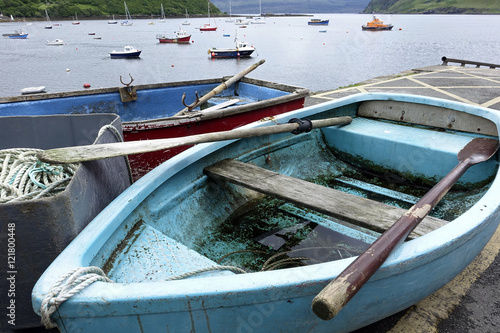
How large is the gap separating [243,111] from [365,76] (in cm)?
2263

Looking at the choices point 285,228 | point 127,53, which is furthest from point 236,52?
point 285,228

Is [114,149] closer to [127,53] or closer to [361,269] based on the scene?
[361,269]

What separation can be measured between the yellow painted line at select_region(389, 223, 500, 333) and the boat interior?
57cm

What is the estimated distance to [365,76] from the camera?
85.2 feet

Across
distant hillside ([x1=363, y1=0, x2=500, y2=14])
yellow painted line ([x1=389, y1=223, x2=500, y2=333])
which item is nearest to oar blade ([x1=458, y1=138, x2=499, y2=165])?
yellow painted line ([x1=389, y1=223, x2=500, y2=333])

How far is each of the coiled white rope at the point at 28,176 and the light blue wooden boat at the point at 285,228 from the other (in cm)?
36

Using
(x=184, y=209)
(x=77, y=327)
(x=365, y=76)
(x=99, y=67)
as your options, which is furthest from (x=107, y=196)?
(x=99, y=67)

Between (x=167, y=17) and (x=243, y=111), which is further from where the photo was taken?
(x=167, y=17)

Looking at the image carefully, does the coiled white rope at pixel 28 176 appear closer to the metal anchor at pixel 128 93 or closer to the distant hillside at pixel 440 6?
the metal anchor at pixel 128 93

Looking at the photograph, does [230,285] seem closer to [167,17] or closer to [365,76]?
[365,76]

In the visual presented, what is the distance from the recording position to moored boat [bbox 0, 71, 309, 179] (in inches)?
213

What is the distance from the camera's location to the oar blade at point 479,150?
3.26 m

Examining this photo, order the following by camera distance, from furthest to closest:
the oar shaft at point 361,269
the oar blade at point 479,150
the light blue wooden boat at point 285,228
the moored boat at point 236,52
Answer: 1. the moored boat at point 236,52
2. the oar blade at point 479,150
3. the light blue wooden boat at point 285,228
4. the oar shaft at point 361,269

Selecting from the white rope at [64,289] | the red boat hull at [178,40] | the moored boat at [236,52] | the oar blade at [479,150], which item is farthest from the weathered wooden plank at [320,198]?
the red boat hull at [178,40]
